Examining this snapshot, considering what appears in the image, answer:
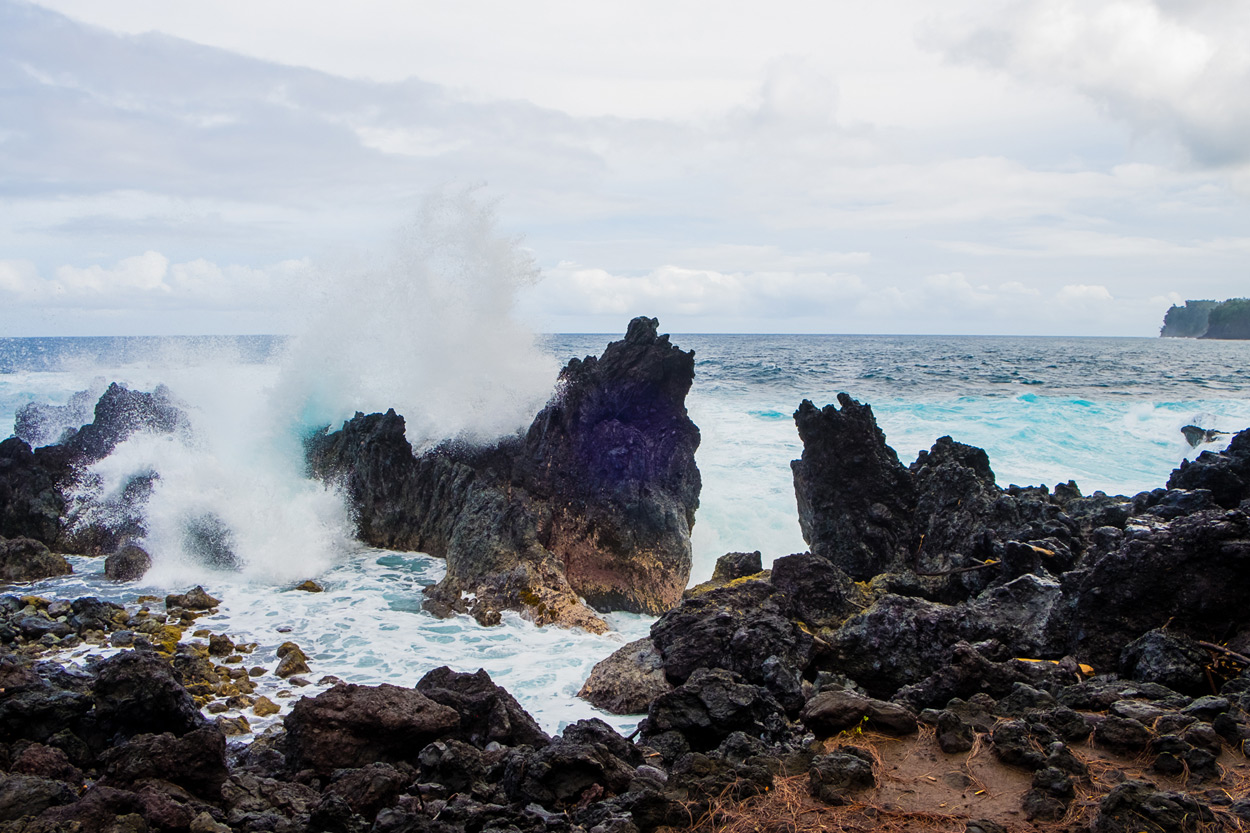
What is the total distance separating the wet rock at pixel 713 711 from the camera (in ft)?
18.8

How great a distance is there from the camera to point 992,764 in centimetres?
473

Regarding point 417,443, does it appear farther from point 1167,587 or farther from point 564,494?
point 1167,587

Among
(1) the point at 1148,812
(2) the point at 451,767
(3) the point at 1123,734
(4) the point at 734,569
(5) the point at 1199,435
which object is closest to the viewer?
(1) the point at 1148,812

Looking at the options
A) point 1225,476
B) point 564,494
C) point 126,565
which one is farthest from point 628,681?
point 126,565

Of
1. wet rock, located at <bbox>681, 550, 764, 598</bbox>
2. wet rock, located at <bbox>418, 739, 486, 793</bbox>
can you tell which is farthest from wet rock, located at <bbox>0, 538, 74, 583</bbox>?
wet rock, located at <bbox>418, 739, 486, 793</bbox>

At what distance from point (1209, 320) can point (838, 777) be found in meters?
184

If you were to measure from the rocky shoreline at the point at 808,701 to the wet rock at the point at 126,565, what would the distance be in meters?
1.87

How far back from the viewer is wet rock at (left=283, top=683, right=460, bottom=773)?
5715mm

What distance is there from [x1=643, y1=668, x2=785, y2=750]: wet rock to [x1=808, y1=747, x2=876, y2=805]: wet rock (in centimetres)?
109

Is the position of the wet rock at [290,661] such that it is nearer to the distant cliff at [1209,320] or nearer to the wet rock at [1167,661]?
the wet rock at [1167,661]

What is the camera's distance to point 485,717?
6.33 meters

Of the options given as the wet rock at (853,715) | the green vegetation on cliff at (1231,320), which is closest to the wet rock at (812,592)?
the wet rock at (853,715)

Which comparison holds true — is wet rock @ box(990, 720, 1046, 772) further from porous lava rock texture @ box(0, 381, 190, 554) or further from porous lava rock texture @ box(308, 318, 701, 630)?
porous lava rock texture @ box(0, 381, 190, 554)

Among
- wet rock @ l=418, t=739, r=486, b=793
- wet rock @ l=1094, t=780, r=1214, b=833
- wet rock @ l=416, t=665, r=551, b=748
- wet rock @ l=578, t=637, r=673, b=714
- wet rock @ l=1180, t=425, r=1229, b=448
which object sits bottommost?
wet rock @ l=578, t=637, r=673, b=714
